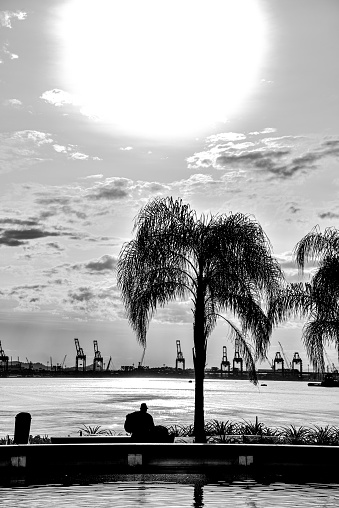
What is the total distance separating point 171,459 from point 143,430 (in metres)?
2.52

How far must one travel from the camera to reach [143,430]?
1917cm

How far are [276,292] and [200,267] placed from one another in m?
2.47

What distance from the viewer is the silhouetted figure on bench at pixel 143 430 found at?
1908 centimetres

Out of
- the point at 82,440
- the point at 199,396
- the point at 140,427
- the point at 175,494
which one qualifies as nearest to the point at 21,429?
the point at 82,440

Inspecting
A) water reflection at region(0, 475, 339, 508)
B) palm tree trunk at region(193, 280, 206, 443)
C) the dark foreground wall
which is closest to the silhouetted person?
the dark foreground wall

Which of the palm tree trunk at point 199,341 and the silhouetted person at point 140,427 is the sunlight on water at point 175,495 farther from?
the palm tree trunk at point 199,341

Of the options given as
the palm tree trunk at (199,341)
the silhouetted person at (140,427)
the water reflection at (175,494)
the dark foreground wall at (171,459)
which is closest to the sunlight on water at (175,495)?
the water reflection at (175,494)

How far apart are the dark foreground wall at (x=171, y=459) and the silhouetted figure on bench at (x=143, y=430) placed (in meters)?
2.28

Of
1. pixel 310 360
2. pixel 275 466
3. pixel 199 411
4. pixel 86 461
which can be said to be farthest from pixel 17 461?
pixel 310 360

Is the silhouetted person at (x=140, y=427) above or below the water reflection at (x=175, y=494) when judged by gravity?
above

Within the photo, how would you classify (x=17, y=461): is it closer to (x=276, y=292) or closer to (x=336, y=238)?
(x=276, y=292)

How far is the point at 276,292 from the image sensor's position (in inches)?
953

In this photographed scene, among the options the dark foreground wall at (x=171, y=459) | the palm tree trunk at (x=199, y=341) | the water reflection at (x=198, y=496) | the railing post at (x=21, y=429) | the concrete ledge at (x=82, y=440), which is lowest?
the water reflection at (x=198, y=496)

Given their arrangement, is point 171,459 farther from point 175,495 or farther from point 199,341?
point 199,341
